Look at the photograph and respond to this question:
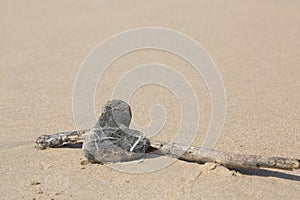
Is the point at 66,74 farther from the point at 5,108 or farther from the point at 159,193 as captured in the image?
the point at 159,193

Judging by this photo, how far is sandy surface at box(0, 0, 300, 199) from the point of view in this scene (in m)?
2.72

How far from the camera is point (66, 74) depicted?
5.07 m

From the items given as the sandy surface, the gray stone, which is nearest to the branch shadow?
the sandy surface

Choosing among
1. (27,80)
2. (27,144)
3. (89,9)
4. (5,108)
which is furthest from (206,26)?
(27,144)

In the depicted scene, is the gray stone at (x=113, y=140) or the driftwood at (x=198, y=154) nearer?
the driftwood at (x=198, y=154)

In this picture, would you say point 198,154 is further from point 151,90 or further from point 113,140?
point 151,90

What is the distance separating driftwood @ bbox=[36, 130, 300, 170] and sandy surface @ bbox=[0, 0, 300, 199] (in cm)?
5

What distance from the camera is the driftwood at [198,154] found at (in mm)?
2641

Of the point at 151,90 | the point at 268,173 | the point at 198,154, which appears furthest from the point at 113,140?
the point at 151,90

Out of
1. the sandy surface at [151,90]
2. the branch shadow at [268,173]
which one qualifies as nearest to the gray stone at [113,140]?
the sandy surface at [151,90]

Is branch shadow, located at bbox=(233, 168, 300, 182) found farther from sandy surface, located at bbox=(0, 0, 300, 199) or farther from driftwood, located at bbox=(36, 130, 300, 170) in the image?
driftwood, located at bbox=(36, 130, 300, 170)

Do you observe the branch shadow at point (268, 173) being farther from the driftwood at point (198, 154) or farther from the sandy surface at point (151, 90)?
the driftwood at point (198, 154)

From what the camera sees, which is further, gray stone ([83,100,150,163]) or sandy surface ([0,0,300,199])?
gray stone ([83,100,150,163])

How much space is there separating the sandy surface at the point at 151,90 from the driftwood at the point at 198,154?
52 mm
